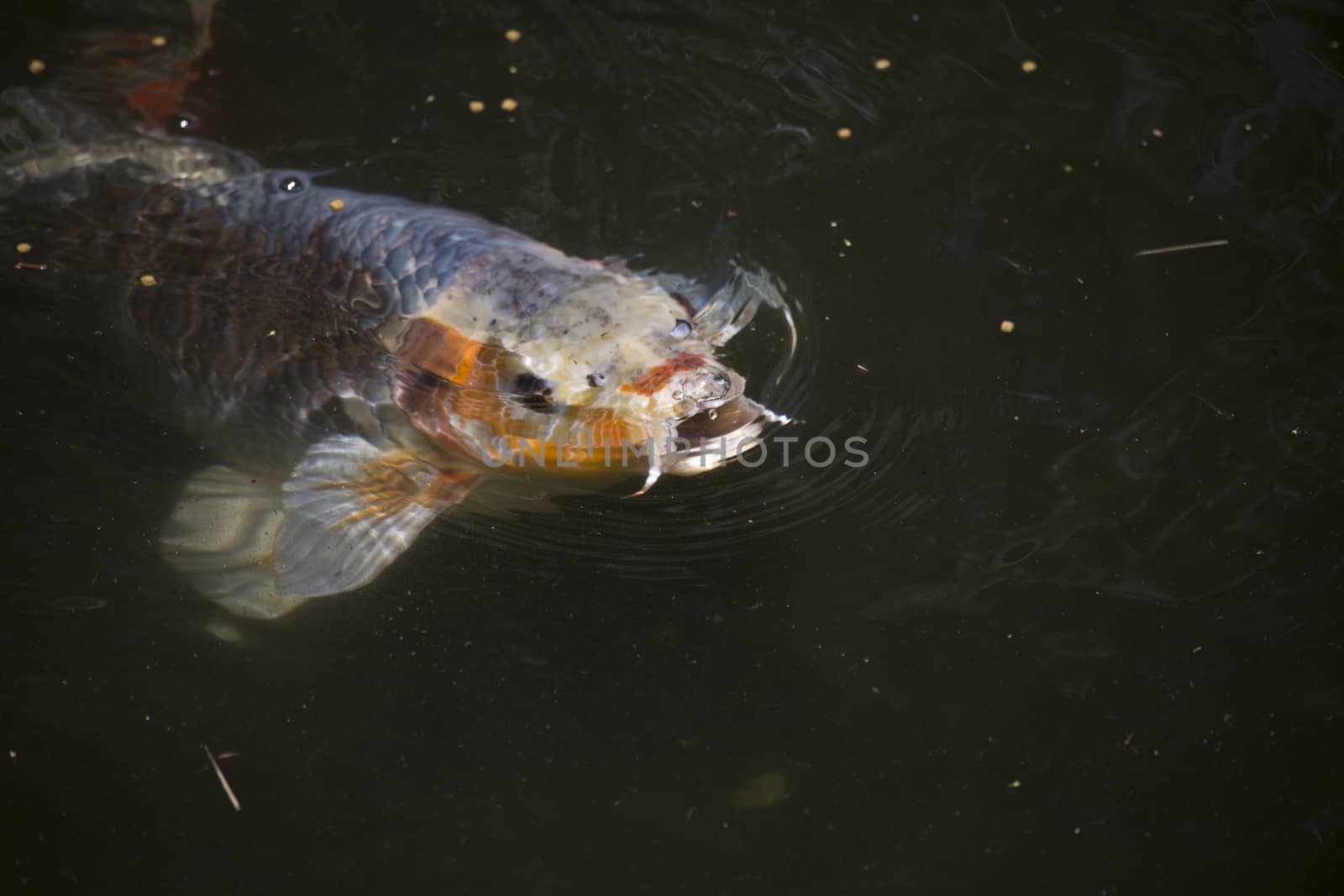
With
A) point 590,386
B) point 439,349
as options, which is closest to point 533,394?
point 590,386

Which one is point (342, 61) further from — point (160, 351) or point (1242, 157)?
point (1242, 157)

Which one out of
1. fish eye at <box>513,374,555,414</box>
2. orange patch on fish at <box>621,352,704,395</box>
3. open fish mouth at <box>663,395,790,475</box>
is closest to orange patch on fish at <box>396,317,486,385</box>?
fish eye at <box>513,374,555,414</box>

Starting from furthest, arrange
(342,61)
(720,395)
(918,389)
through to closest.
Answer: (342,61) → (918,389) → (720,395)

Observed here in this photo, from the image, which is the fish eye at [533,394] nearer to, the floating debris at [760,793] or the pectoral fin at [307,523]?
the pectoral fin at [307,523]

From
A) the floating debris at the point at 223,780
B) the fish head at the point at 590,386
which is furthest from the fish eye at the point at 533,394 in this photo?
the floating debris at the point at 223,780

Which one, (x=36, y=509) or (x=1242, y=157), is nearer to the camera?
(x=36, y=509)

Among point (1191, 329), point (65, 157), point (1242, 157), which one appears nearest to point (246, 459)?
point (65, 157)
